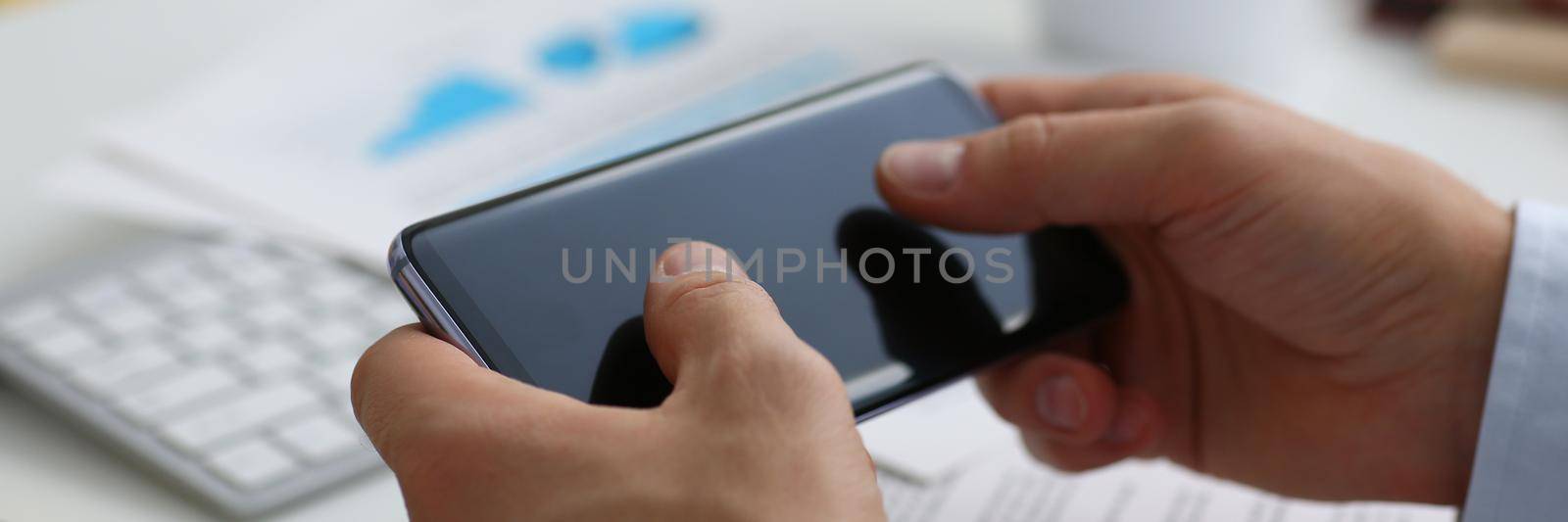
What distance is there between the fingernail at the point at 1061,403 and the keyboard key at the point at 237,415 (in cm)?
30

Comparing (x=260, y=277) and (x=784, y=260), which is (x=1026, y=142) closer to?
(x=784, y=260)

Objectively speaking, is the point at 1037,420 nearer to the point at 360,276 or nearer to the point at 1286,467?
the point at 1286,467

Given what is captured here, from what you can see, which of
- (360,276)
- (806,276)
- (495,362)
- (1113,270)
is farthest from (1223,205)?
(360,276)

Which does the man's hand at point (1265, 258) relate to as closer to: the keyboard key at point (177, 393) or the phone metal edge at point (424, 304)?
the phone metal edge at point (424, 304)

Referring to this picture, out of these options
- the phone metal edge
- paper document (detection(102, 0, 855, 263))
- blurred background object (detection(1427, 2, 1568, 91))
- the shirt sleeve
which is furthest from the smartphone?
blurred background object (detection(1427, 2, 1568, 91))

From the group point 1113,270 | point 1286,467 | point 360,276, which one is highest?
point 360,276

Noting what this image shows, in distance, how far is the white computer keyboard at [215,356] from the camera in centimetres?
52

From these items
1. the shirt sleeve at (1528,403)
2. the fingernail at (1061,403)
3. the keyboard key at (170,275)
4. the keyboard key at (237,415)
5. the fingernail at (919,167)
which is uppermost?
the keyboard key at (170,275)

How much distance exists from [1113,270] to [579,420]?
28cm

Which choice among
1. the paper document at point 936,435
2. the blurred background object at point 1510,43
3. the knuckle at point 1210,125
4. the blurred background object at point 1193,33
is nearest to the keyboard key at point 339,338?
the paper document at point 936,435

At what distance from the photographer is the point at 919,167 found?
495 millimetres

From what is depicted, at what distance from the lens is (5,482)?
52 centimetres

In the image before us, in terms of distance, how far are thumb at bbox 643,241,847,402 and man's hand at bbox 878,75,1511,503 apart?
0.43 ft

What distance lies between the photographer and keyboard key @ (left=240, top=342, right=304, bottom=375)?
0.57 meters
